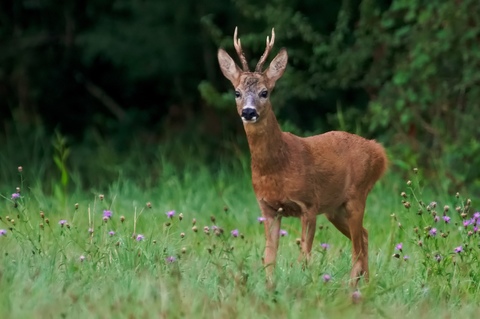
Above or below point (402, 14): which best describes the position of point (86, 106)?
below

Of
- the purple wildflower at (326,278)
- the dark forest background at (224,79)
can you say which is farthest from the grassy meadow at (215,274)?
the dark forest background at (224,79)

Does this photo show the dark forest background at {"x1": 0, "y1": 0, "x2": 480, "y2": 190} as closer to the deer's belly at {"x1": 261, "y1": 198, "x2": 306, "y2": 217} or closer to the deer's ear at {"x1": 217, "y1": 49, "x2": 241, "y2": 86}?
the deer's ear at {"x1": 217, "y1": 49, "x2": 241, "y2": 86}

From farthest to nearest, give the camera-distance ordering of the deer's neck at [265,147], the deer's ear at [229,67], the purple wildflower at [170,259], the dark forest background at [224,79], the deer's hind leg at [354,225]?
1. the dark forest background at [224,79]
2. the deer's ear at [229,67]
3. the deer's hind leg at [354,225]
4. the deer's neck at [265,147]
5. the purple wildflower at [170,259]

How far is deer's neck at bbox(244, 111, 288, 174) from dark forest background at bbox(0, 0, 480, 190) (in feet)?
7.90

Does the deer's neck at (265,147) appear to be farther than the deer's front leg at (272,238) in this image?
Yes

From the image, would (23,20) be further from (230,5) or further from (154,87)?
(230,5)

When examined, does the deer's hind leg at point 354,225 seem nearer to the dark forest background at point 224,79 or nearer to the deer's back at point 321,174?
the deer's back at point 321,174

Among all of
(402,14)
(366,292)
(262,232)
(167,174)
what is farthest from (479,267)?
(402,14)

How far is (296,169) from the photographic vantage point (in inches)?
250

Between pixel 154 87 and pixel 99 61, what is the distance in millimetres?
734

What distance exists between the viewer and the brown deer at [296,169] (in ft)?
20.6

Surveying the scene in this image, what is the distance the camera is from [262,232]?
7648 millimetres

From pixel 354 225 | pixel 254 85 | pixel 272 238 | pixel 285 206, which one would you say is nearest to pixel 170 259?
pixel 272 238

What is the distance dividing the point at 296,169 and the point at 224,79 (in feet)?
25.7
